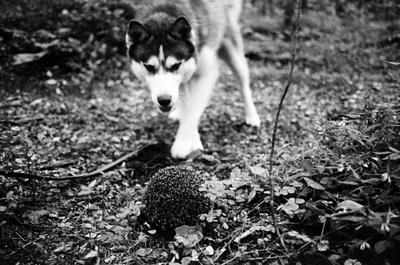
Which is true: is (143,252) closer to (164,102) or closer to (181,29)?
(164,102)

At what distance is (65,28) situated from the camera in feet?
14.5

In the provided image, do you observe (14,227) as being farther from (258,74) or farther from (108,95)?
(258,74)

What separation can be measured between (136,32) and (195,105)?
847 mm

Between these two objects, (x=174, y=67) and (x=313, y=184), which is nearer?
(x=313, y=184)

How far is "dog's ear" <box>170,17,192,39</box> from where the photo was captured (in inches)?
112

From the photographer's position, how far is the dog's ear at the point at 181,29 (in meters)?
2.84

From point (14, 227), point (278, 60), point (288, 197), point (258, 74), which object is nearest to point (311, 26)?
point (278, 60)

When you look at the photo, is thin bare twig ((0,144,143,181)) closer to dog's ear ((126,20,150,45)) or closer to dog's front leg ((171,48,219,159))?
dog's front leg ((171,48,219,159))

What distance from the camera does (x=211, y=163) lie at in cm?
301

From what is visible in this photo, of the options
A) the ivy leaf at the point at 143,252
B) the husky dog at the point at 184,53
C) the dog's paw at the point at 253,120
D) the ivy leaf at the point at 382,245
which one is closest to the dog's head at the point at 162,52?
the husky dog at the point at 184,53

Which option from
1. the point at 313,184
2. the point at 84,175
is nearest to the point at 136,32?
the point at 84,175

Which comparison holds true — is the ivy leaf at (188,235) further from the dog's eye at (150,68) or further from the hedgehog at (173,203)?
the dog's eye at (150,68)

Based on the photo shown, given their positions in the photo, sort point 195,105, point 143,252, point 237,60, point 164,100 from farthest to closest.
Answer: point 237,60 → point 195,105 → point 164,100 → point 143,252

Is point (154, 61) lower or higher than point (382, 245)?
higher
